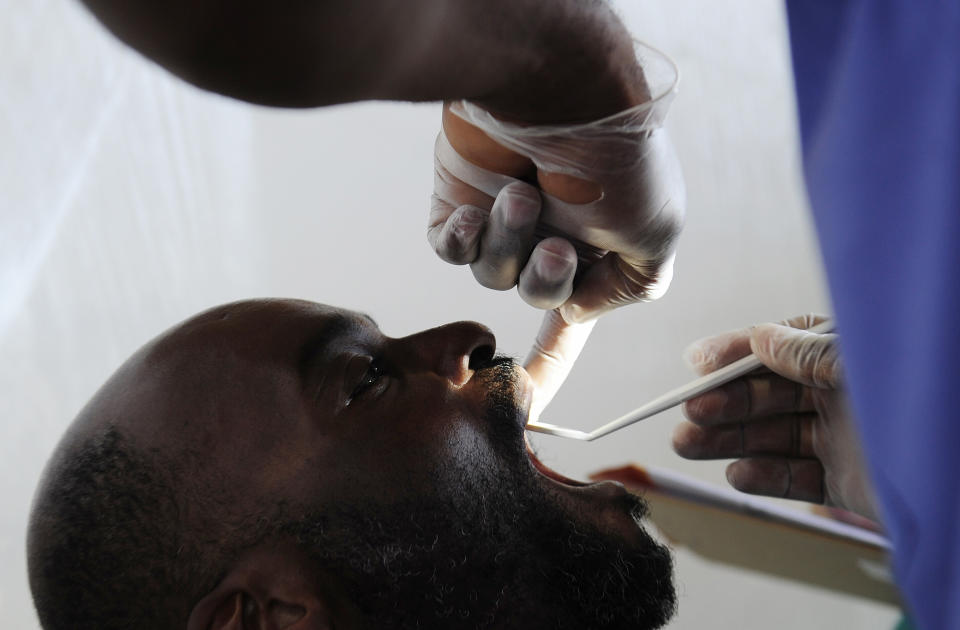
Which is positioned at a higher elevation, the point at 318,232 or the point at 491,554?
the point at 318,232

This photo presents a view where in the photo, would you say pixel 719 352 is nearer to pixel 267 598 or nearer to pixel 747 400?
pixel 747 400

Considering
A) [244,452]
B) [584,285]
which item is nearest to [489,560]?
[244,452]

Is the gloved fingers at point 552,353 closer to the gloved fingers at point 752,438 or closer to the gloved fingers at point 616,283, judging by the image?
the gloved fingers at point 616,283

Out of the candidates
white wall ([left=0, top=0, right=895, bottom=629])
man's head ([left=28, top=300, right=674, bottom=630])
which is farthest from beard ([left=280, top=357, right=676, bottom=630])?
white wall ([left=0, top=0, right=895, bottom=629])

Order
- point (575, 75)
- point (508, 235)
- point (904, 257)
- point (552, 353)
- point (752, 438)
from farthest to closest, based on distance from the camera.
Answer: point (552, 353) < point (752, 438) < point (508, 235) < point (575, 75) < point (904, 257)

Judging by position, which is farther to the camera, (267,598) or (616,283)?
(616,283)

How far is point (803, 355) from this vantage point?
975 mm

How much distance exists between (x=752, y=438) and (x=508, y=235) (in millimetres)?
465

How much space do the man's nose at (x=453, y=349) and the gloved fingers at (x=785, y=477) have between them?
0.43m

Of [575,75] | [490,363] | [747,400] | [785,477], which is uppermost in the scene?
[575,75]

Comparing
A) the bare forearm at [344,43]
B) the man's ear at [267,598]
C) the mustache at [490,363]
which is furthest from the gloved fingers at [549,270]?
the man's ear at [267,598]

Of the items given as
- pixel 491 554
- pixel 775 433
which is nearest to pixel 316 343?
pixel 491 554

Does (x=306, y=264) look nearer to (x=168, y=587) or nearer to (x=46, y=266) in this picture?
(x=46, y=266)

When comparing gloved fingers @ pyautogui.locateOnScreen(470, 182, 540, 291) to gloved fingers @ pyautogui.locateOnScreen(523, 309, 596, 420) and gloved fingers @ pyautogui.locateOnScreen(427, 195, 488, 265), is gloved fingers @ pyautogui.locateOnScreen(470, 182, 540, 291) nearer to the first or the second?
gloved fingers @ pyautogui.locateOnScreen(427, 195, 488, 265)
